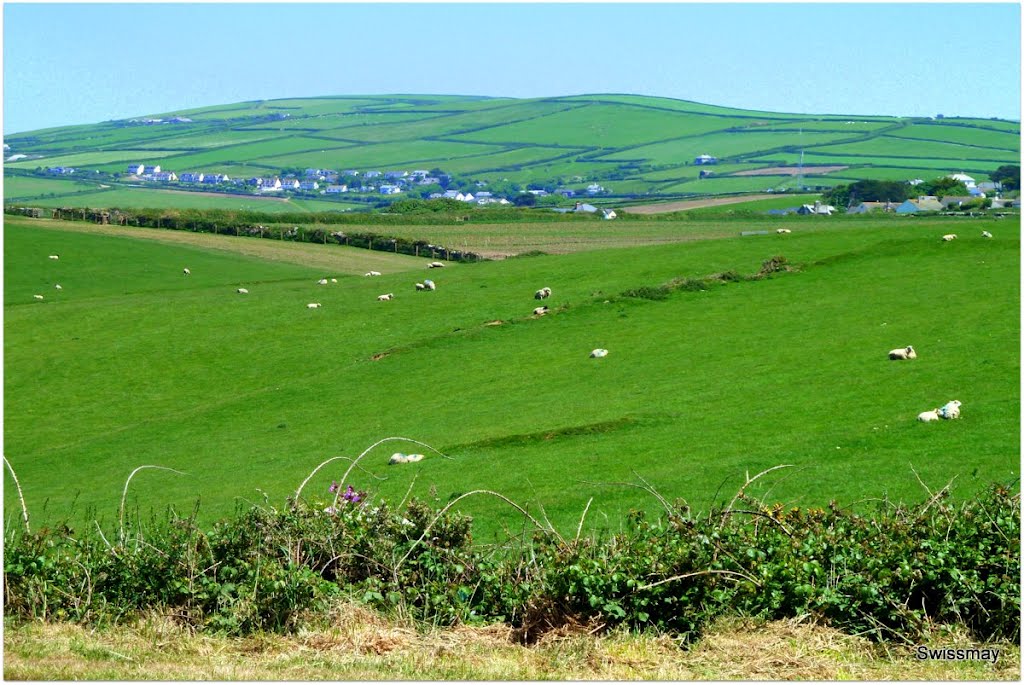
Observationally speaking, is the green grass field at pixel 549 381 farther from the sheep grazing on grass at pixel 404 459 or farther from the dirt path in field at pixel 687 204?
the dirt path in field at pixel 687 204

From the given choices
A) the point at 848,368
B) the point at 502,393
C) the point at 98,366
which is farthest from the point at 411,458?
the point at 98,366

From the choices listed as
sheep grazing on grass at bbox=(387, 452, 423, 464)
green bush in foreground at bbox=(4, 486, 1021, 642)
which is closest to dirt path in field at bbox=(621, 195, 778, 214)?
sheep grazing on grass at bbox=(387, 452, 423, 464)

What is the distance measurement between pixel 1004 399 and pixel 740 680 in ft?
54.1

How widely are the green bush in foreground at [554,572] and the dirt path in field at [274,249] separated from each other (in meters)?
56.7

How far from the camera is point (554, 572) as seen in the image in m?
9.84

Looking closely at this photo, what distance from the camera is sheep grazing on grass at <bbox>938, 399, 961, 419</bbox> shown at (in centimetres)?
2127

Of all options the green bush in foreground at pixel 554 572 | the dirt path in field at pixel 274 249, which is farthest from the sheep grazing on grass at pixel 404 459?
the dirt path in field at pixel 274 249

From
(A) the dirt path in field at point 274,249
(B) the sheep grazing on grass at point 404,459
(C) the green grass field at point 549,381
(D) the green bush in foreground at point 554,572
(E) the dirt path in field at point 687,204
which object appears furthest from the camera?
(E) the dirt path in field at point 687,204

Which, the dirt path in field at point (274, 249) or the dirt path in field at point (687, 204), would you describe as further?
the dirt path in field at point (687, 204)

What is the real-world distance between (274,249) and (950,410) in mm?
62222

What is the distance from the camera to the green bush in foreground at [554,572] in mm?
9547

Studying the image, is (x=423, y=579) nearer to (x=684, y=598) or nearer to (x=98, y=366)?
(x=684, y=598)

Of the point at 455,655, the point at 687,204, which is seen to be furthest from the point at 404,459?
the point at 687,204

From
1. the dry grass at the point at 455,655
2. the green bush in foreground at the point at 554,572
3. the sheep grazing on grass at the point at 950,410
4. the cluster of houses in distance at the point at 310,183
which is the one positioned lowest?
the sheep grazing on grass at the point at 950,410
